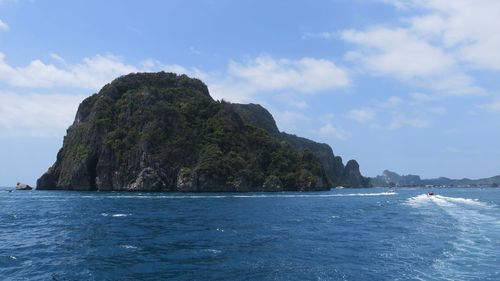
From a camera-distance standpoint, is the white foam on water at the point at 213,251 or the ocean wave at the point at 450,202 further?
the ocean wave at the point at 450,202

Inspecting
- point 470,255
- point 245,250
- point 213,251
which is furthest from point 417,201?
point 213,251

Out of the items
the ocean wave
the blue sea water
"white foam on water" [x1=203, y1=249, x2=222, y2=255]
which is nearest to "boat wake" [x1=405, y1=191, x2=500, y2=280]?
the blue sea water

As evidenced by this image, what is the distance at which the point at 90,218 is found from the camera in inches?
2186

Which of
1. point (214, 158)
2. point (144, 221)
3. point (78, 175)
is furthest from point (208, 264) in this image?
point (78, 175)

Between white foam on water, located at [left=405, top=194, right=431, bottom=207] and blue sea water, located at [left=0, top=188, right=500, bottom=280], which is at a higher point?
white foam on water, located at [left=405, top=194, right=431, bottom=207]

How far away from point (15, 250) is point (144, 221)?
20.2 m

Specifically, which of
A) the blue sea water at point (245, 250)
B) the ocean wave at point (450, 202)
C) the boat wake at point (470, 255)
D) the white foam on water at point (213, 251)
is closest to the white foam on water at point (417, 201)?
the ocean wave at point (450, 202)

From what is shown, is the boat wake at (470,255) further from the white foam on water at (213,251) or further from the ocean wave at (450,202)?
the ocean wave at (450,202)

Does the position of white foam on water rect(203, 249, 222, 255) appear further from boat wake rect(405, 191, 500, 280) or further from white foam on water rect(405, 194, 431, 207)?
white foam on water rect(405, 194, 431, 207)

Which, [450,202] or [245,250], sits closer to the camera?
[245,250]

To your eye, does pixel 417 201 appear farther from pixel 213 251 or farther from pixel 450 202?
pixel 213 251

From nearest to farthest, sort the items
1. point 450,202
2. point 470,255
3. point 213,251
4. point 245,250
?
point 470,255 → point 213,251 → point 245,250 → point 450,202

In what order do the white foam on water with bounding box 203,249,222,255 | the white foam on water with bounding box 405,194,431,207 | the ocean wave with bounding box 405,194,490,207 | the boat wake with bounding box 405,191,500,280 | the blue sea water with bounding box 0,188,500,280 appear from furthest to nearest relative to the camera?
the white foam on water with bounding box 405,194,431,207
the ocean wave with bounding box 405,194,490,207
the white foam on water with bounding box 203,249,222,255
the boat wake with bounding box 405,191,500,280
the blue sea water with bounding box 0,188,500,280

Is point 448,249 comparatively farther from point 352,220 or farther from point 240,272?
point 352,220
